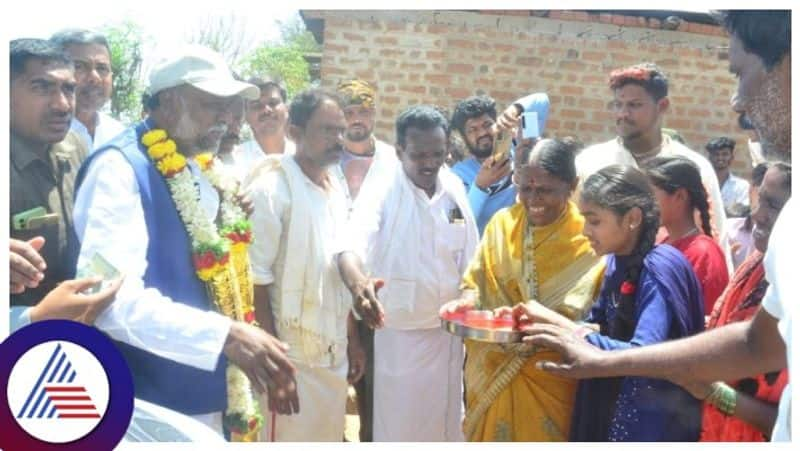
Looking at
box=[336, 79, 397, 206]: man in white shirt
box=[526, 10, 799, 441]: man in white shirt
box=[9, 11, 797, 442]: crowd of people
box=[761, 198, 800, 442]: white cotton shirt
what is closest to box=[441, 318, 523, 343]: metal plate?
box=[9, 11, 797, 442]: crowd of people

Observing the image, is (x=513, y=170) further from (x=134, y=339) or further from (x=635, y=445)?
(x=134, y=339)

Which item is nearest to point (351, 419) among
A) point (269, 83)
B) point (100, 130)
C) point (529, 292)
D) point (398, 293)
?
point (398, 293)

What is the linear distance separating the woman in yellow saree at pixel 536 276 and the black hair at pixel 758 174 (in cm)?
76

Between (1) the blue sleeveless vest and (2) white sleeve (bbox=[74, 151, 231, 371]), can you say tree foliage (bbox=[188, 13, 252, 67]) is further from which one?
(2) white sleeve (bbox=[74, 151, 231, 371])

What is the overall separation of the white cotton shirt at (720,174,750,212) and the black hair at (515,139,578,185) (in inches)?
31.0

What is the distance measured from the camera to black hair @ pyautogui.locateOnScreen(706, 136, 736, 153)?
154 inches

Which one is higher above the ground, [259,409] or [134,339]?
[134,339]

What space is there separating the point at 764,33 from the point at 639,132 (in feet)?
3.15

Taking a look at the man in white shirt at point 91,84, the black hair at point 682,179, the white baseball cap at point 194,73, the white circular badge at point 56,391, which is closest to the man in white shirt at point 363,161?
the white baseball cap at point 194,73

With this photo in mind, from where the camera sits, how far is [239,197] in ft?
12.0

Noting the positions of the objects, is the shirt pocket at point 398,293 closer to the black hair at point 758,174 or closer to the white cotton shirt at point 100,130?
the white cotton shirt at point 100,130

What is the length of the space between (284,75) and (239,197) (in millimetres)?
503

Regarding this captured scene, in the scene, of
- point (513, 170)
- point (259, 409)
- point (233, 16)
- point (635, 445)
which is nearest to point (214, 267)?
point (259, 409)

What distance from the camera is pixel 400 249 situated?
3902mm
